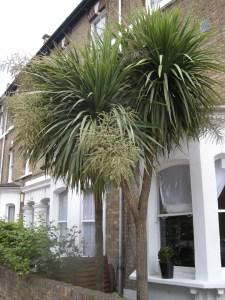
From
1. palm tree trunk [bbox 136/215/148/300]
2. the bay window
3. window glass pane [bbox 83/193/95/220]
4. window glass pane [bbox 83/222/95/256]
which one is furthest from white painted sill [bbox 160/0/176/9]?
palm tree trunk [bbox 136/215/148/300]

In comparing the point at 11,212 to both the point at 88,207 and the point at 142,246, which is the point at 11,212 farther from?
the point at 142,246

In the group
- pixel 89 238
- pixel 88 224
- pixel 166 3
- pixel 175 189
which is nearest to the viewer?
pixel 175 189

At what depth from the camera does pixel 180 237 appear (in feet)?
21.9

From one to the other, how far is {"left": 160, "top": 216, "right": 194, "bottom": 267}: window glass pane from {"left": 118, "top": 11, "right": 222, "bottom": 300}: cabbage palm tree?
1636 mm

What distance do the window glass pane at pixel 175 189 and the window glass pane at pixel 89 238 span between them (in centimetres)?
294

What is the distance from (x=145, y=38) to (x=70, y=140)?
5.67 feet

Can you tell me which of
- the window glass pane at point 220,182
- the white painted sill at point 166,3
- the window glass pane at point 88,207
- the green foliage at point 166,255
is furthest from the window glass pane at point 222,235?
the white painted sill at point 166,3

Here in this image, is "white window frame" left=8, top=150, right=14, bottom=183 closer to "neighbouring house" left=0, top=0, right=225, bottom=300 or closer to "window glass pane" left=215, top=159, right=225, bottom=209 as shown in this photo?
"neighbouring house" left=0, top=0, right=225, bottom=300

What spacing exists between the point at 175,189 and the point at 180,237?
875 mm

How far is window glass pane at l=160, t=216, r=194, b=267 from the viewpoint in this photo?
647 cm

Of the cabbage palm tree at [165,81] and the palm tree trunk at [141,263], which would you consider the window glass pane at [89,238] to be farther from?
the cabbage palm tree at [165,81]

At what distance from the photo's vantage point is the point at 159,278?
631cm

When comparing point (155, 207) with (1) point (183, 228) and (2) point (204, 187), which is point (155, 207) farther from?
(2) point (204, 187)

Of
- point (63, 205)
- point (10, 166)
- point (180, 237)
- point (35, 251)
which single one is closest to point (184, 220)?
point (180, 237)
